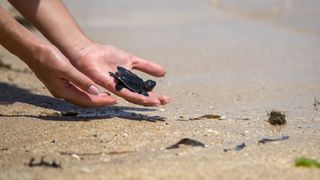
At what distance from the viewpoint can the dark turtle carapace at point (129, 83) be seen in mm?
3127

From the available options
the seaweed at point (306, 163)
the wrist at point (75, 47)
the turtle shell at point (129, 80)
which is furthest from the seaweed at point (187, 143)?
the wrist at point (75, 47)

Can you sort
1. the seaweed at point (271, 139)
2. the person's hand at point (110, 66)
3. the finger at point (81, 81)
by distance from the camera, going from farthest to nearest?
the person's hand at point (110, 66) < the finger at point (81, 81) < the seaweed at point (271, 139)

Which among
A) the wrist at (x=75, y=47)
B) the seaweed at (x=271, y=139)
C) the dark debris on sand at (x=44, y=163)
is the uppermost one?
the wrist at (x=75, y=47)

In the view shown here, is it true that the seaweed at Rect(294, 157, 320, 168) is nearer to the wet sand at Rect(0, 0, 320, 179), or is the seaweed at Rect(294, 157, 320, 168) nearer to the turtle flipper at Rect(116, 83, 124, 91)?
the wet sand at Rect(0, 0, 320, 179)

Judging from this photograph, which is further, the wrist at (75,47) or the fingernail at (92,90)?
the wrist at (75,47)

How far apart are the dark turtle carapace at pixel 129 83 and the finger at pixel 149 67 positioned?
189 mm

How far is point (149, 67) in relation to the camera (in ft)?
11.2

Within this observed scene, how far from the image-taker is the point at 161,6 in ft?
30.9

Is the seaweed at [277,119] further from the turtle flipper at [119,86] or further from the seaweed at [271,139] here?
the turtle flipper at [119,86]

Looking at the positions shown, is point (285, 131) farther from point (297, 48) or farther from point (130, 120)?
point (297, 48)

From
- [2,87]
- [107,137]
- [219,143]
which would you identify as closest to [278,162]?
[219,143]

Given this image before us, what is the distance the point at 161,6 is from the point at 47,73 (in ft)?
21.3

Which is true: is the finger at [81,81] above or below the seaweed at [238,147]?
above

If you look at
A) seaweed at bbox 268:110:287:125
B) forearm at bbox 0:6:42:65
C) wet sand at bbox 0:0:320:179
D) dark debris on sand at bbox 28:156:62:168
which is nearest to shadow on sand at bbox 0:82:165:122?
wet sand at bbox 0:0:320:179
